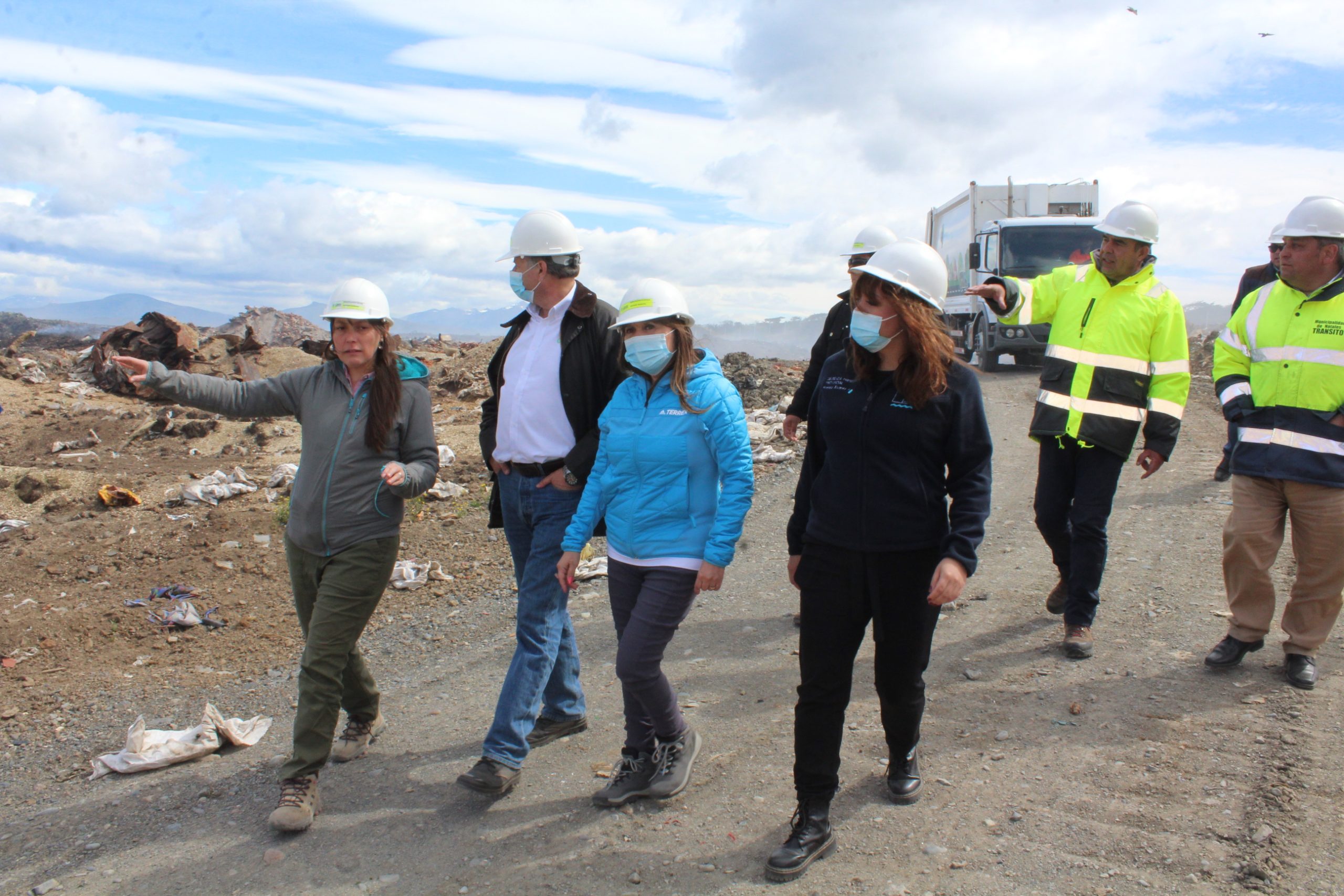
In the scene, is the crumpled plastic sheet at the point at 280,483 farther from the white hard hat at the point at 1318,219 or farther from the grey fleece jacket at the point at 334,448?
the white hard hat at the point at 1318,219

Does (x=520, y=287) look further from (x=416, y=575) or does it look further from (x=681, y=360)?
(x=416, y=575)

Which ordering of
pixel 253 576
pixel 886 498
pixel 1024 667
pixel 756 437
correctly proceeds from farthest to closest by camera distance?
pixel 756 437 < pixel 253 576 < pixel 1024 667 < pixel 886 498

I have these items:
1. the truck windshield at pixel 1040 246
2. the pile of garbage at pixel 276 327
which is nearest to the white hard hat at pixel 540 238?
the truck windshield at pixel 1040 246

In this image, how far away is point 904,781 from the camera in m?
3.26

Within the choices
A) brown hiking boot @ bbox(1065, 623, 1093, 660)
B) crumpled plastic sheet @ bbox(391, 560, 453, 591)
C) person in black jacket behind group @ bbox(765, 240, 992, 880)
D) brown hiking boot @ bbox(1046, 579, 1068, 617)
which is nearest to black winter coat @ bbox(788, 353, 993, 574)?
person in black jacket behind group @ bbox(765, 240, 992, 880)

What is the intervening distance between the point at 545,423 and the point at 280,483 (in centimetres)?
646

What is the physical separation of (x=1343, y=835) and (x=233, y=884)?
3.66 meters

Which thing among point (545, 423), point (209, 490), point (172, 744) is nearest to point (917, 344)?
point (545, 423)

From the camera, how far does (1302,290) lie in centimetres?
415

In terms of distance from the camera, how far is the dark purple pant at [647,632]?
3.13 metres

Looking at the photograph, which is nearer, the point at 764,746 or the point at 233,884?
the point at 233,884

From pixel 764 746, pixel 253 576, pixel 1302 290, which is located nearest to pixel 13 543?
pixel 253 576

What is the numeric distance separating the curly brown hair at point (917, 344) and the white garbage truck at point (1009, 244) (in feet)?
38.2

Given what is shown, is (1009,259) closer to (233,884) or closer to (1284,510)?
(1284,510)
